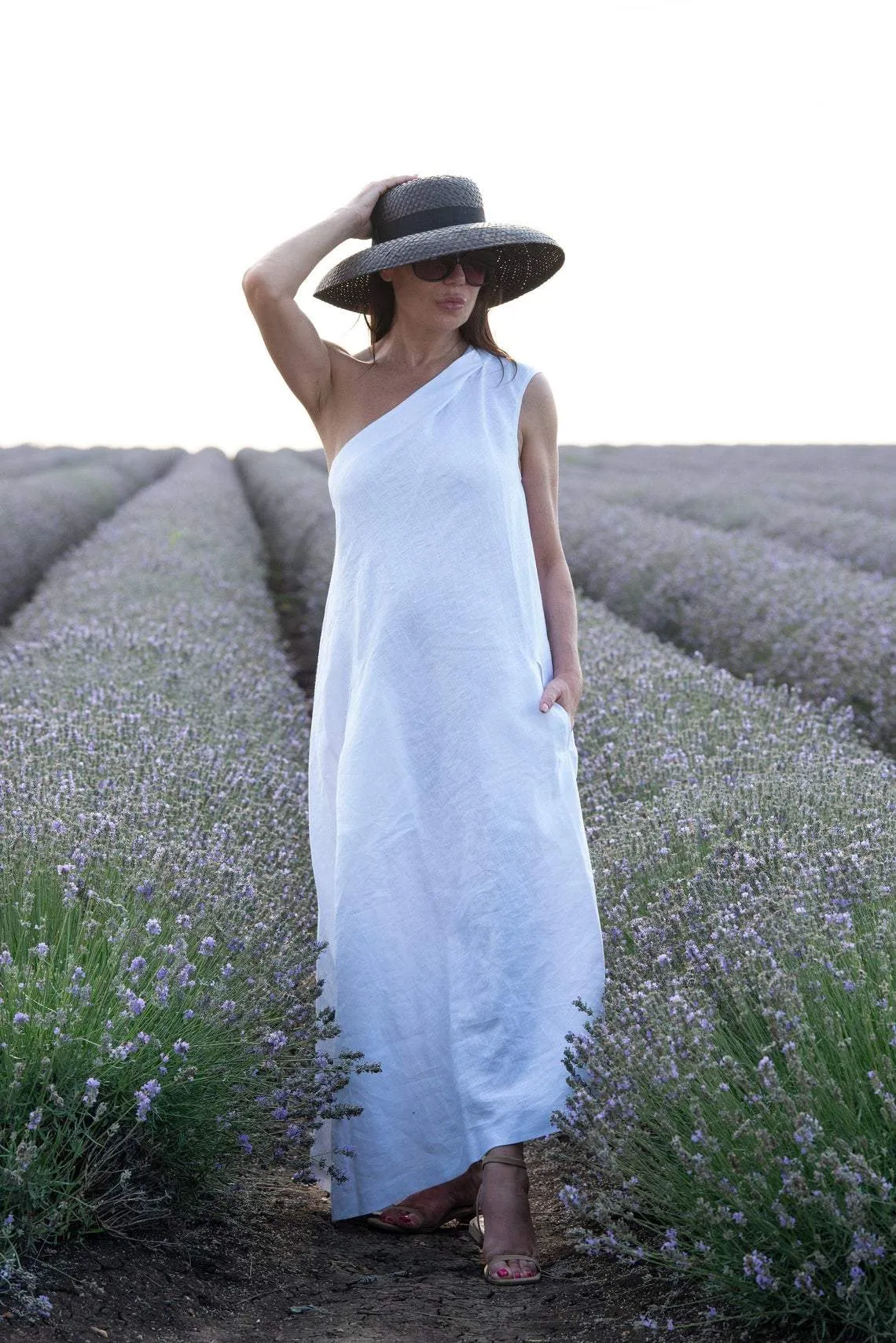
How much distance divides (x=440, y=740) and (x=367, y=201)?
1259 millimetres

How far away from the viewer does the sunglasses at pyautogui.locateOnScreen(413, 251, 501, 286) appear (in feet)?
9.96

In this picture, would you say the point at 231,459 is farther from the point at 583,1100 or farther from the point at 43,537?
the point at 583,1100

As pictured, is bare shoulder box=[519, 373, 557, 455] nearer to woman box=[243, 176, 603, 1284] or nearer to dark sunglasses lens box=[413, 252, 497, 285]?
woman box=[243, 176, 603, 1284]

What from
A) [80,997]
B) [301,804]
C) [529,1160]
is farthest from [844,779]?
[80,997]

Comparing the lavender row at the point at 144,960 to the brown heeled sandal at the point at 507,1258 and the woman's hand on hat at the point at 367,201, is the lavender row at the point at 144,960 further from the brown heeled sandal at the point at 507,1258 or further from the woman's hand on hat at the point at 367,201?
the woman's hand on hat at the point at 367,201

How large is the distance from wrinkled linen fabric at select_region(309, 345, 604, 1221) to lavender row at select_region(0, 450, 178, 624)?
9103 mm

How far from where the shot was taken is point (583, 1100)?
2678 mm

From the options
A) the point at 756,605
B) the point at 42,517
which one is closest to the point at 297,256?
the point at 756,605

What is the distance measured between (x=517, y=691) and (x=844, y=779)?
1223 mm

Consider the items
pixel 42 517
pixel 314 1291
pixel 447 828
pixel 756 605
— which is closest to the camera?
pixel 314 1291

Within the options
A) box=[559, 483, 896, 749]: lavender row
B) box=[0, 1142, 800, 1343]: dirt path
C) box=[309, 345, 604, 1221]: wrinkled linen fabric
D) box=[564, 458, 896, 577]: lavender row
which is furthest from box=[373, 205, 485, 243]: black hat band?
box=[564, 458, 896, 577]: lavender row

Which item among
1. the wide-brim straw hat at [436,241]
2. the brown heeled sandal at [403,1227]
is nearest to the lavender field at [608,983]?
the brown heeled sandal at [403,1227]

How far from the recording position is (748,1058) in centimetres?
244

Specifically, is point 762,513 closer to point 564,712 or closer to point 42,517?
point 42,517
